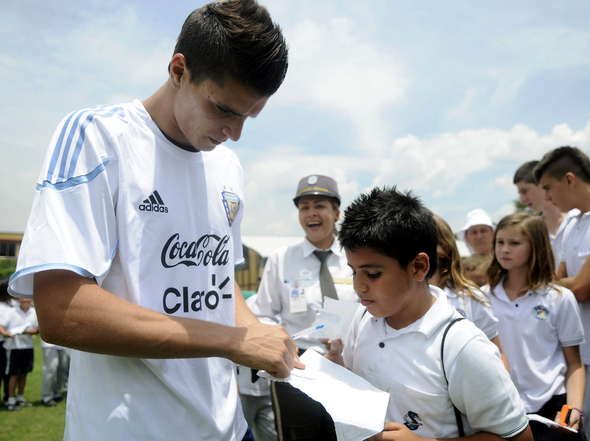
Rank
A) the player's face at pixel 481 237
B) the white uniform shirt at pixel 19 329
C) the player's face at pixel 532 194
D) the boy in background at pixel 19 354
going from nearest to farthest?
1. the player's face at pixel 532 194
2. the player's face at pixel 481 237
3. the boy in background at pixel 19 354
4. the white uniform shirt at pixel 19 329

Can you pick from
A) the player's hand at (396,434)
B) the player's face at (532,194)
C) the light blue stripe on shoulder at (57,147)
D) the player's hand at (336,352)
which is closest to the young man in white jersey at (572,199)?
the player's face at (532,194)

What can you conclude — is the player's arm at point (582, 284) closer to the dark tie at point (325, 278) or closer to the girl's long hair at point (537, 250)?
the girl's long hair at point (537, 250)

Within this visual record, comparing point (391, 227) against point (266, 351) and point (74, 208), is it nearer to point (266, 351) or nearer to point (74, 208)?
point (266, 351)

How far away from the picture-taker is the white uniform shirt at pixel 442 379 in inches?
68.0

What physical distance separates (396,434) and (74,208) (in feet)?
4.21

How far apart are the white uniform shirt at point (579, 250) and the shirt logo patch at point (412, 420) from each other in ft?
7.93

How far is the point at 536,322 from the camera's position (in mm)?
3352

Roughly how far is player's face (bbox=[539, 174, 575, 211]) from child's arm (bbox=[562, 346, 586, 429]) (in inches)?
46.3

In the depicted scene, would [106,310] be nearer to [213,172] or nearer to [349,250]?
[213,172]

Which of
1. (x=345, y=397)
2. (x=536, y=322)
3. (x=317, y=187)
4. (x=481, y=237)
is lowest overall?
(x=345, y=397)

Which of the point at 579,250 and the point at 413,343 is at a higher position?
the point at 579,250

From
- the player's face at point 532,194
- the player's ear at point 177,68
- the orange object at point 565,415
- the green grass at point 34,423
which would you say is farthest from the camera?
the green grass at point 34,423

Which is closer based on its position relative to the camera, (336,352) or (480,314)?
(336,352)

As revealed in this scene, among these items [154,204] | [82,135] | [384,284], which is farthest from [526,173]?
[82,135]
